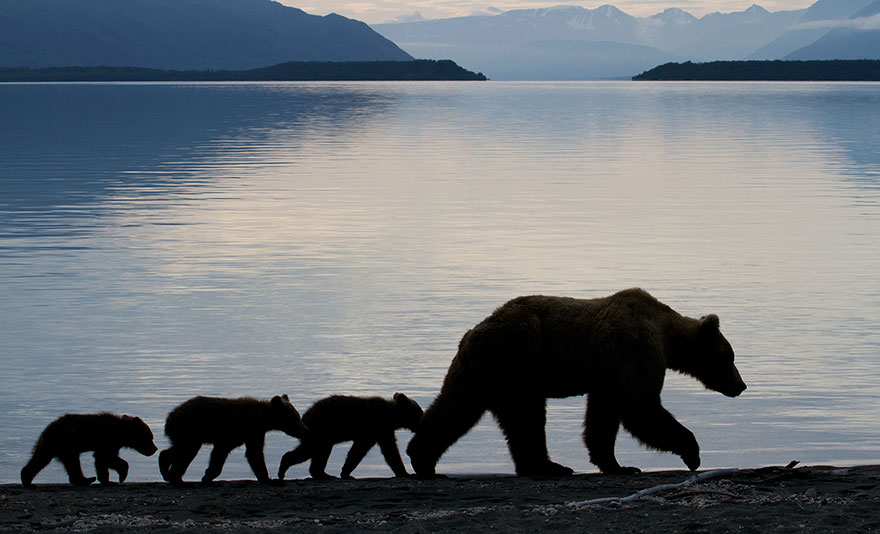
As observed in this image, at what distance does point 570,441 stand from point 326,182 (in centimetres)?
2550

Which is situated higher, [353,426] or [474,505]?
[353,426]

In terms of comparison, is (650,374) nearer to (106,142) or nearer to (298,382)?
(298,382)

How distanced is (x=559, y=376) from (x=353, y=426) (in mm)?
1652

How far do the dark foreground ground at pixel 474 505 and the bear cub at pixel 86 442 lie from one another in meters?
0.19

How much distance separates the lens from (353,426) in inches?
372

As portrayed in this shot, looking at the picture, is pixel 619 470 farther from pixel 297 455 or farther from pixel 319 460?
pixel 297 455

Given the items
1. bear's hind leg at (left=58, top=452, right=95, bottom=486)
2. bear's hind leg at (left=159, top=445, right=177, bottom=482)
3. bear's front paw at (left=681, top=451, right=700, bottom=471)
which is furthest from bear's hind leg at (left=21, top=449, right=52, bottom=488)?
bear's front paw at (left=681, top=451, right=700, bottom=471)

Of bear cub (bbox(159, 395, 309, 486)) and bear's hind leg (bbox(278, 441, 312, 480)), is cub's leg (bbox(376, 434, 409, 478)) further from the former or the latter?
bear cub (bbox(159, 395, 309, 486))

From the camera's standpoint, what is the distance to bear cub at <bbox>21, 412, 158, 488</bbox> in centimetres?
907

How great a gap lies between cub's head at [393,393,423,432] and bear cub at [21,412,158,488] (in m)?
1.93

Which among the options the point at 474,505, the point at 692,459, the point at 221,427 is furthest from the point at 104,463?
the point at 692,459

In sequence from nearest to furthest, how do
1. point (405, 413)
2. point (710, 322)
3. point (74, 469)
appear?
point (74, 469) < point (710, 322) < point (405, 413)

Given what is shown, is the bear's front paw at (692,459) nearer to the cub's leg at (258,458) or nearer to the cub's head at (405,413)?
the cub's head at (405,413)

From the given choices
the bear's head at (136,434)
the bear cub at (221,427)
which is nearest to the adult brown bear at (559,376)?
the bear cub at (221,427)
